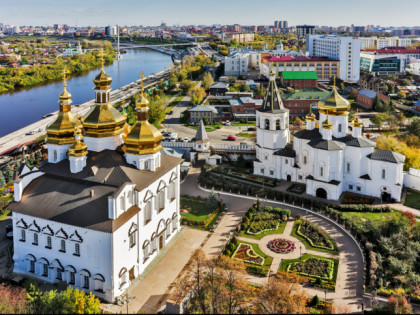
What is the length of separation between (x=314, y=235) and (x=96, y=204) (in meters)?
7.73

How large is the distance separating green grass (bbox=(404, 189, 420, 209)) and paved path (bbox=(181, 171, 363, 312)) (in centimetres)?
406

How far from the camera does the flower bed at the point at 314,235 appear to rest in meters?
14.6

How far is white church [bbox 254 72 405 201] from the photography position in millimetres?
18234

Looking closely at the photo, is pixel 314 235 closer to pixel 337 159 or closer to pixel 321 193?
pixel 321 193

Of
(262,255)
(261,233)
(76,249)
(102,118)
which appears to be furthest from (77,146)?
(261,233)

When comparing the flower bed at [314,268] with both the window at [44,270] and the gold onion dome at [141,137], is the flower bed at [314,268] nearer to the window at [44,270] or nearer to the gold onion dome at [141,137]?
the gold onion dome at [141,137]

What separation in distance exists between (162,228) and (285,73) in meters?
35.7

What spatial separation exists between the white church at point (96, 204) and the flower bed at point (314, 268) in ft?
14.7

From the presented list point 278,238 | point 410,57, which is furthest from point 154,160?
point 410,57

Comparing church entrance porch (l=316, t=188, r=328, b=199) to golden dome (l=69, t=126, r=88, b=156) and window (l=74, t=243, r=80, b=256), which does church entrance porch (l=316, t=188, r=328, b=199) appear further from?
window (l=74, t=243, r=80, b=256)

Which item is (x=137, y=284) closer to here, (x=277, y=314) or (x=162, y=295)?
(x=162, y=295)

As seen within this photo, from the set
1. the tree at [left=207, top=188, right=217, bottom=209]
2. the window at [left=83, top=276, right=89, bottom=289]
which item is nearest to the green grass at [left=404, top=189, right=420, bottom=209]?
the tree at [left=207, top=188, right=217, bottom=209]

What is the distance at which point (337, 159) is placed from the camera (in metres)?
18.5

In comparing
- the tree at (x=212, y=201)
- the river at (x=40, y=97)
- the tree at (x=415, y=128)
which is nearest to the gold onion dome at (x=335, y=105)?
the tree at (x=212, y=201)
